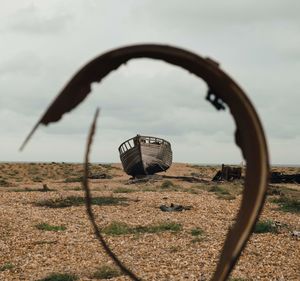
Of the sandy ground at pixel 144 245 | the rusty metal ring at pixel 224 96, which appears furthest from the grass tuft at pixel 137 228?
the rusty metal ring at pixel 224 96

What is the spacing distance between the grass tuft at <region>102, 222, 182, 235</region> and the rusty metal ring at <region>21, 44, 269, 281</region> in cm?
1101

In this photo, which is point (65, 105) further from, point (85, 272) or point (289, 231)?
point (289, 231)

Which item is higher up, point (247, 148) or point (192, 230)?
point (247, 148)

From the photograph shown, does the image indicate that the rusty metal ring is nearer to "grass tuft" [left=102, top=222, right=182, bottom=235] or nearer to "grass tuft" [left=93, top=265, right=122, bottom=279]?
"grass tuft" [left=93, top=265, right=122, bottom=279]

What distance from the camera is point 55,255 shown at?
12.3 meters

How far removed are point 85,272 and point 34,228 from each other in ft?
17.7

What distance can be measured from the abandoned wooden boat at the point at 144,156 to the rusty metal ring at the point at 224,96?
112ft

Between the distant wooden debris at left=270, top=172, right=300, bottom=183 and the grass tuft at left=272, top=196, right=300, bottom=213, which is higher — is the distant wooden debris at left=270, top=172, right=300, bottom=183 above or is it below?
above

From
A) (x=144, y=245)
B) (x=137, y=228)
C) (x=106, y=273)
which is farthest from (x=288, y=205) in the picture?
(x=106, y=273)

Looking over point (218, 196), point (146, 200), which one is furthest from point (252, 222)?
point (218, 196)

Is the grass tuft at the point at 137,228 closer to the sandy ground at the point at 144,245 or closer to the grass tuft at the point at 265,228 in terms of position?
the sandy ground at the point at 144,245

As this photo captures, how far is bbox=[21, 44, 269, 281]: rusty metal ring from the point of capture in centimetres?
413

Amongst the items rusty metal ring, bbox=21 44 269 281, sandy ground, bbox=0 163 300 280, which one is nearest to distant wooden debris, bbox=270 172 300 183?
sandy ground, bbox=0 163 300 280

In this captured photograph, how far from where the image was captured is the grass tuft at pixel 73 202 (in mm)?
21047
